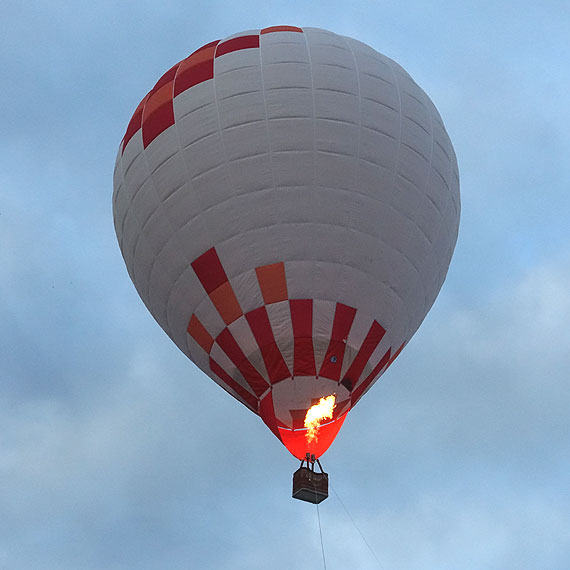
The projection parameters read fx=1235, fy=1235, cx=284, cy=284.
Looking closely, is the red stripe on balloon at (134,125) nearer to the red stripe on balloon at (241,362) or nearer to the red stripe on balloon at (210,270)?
the red stripe on balloon at (210,270)

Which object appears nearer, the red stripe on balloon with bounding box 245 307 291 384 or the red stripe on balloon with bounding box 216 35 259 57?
the red stripe on balloon with bounding box 245 307 291 384

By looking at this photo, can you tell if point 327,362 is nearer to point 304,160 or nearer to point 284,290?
point 284,290

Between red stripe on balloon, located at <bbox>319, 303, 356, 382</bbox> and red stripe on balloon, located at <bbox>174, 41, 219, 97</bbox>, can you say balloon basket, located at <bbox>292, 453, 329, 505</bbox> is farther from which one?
red stripe on balloon, located at <bbox>174, 41, 219, 97</bbox>

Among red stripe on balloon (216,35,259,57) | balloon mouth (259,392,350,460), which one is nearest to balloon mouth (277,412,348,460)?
balloon mouth (259,392,350,460)

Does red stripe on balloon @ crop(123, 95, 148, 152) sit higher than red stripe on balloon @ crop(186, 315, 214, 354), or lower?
higher

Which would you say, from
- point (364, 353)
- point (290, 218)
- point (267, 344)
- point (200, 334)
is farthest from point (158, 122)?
point (364, 353)

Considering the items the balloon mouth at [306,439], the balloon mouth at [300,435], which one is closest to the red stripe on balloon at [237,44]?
the balloon mouth at [300,435]

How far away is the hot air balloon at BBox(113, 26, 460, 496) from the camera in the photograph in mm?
13625

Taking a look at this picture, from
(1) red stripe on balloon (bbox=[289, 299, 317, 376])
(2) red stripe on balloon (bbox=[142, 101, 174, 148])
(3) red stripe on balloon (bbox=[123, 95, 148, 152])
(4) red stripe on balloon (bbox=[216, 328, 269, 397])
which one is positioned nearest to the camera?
(1) red stripe on balloon (bbox=[289, 299, 317, 376])

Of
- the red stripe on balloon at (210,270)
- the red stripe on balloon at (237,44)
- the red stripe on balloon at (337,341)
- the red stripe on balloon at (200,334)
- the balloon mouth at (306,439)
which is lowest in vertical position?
the balloon mouth at (306,439)

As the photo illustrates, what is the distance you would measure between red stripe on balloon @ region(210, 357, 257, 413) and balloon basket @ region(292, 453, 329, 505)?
966mm

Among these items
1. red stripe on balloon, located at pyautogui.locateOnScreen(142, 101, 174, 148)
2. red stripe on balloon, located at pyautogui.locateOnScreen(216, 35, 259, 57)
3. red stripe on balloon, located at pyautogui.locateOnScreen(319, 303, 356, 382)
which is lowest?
red stripe on balloon, located at pyautogui.locateOnScreen(319, 303, 356, 382)

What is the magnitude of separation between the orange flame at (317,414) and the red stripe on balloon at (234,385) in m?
0.67

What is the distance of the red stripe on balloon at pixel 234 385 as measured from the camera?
46.4 ft
